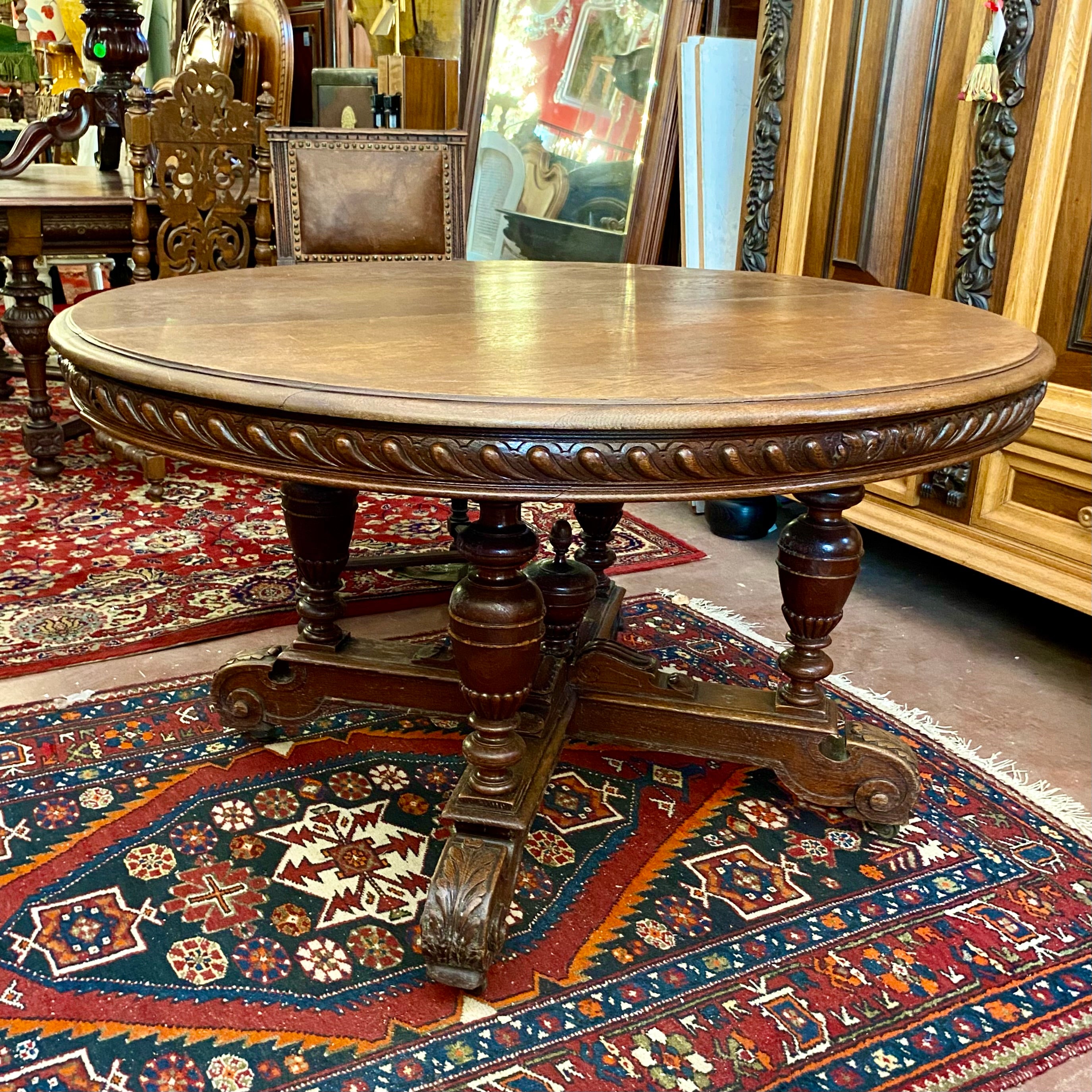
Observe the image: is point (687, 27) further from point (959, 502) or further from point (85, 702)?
point (85, 702)

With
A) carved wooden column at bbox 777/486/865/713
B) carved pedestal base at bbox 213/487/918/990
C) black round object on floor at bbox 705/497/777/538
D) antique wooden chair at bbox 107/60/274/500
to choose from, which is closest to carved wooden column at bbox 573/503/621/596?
carved pedestal base at bbox 213/487/918/990

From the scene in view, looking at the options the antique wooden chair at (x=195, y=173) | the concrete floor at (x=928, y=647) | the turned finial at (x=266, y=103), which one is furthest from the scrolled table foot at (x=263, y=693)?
the turned finial at (x=266, y=103)

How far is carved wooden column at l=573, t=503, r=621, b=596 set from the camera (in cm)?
209

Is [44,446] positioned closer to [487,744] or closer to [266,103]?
[266,103]

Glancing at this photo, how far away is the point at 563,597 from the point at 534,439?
2.79ft

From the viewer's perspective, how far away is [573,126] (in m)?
3.95

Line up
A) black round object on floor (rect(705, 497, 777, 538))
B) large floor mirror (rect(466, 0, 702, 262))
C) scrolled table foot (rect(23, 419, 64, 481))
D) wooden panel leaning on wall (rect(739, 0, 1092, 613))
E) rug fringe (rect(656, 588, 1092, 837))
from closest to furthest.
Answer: rug fringe (rect(656, 588, 1092, 837)), wooden panel leaning on wall (rect(739, 0, 1092, 613)), black round object on floor (rect(705, 497, 777, 538)), scrolled table foot (rect(23, 419, 64, 481)), large floor mirror (rect(466, 0, 702, 262))

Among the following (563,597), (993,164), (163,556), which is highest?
(993,164)

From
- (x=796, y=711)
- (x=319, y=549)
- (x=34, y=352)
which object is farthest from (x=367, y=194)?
(x=796, y=711)

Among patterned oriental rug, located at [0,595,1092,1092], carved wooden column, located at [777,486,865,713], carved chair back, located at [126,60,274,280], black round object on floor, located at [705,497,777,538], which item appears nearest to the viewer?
patterned oriental rug, located at [0,595,1092,1092]

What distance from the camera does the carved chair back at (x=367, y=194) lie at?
240cm

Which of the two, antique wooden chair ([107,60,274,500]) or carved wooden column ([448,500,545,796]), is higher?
antique wooden chair ([107,60,274,500])

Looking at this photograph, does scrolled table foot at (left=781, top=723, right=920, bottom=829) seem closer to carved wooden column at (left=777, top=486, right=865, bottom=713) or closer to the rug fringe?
carved wooden column at (left=777, top=486, right=865, bottom=713)

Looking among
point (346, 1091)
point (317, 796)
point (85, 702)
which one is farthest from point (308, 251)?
point (346, 1091)
